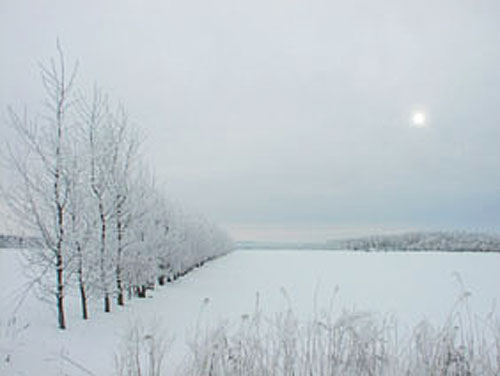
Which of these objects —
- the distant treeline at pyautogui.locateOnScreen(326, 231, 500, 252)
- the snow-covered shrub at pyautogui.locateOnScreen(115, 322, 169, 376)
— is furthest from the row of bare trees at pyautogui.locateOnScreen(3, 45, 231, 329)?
the distant treeline at pyautogui.locateOnScreen(326, 231, 500, 252)

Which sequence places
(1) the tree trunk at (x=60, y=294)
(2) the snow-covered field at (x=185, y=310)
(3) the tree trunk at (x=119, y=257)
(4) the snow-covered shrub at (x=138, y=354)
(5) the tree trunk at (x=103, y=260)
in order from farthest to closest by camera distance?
(3) the tree trunk at (x=119, y=257) → (5) the tree trunk at (x=103, y=260) → (1) the tree trunk at (x=60, y=294) → (2) the snow-covered field at (x=185, y=310) → (4) the snow-covered shrub at (x=138, y=354)

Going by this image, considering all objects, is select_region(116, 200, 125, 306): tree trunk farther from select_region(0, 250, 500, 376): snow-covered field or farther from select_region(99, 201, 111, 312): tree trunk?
select_region(99, 201, 111, 312): tree trunk

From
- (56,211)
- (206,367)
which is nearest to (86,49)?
(56,211)

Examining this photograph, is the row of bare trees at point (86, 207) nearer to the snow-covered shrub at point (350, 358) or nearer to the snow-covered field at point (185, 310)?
the snow-covered field at point (185, 310)

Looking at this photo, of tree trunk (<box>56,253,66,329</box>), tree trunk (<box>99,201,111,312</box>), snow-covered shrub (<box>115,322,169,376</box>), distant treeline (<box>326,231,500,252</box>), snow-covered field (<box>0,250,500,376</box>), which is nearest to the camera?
snow-covered shrub (<box>115,322,169,376</box>)

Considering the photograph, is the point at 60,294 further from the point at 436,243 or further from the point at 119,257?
the point at 436,243

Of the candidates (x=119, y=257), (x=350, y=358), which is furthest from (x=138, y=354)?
(x=119, y=257)

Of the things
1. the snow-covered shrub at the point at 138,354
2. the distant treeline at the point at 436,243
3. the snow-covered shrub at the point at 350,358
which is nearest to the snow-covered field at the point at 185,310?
the snow-covered shrub at the point at 138,354

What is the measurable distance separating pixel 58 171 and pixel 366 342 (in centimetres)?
812

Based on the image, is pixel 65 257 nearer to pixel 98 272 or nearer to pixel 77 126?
pixel 98 272

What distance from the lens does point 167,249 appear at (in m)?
19.2

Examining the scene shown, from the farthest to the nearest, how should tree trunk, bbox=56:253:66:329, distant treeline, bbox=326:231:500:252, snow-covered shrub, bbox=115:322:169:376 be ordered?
distant treeline, bbox=326:231:500:252 < tree trunk, bbox=56:253:66:329 < snow-covered shrub, bbox=115:322:169:376

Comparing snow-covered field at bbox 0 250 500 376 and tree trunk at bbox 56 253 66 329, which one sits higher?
tree trunk at bbox 56 253 66 329

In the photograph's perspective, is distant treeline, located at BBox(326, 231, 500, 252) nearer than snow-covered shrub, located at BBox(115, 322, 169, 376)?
No
